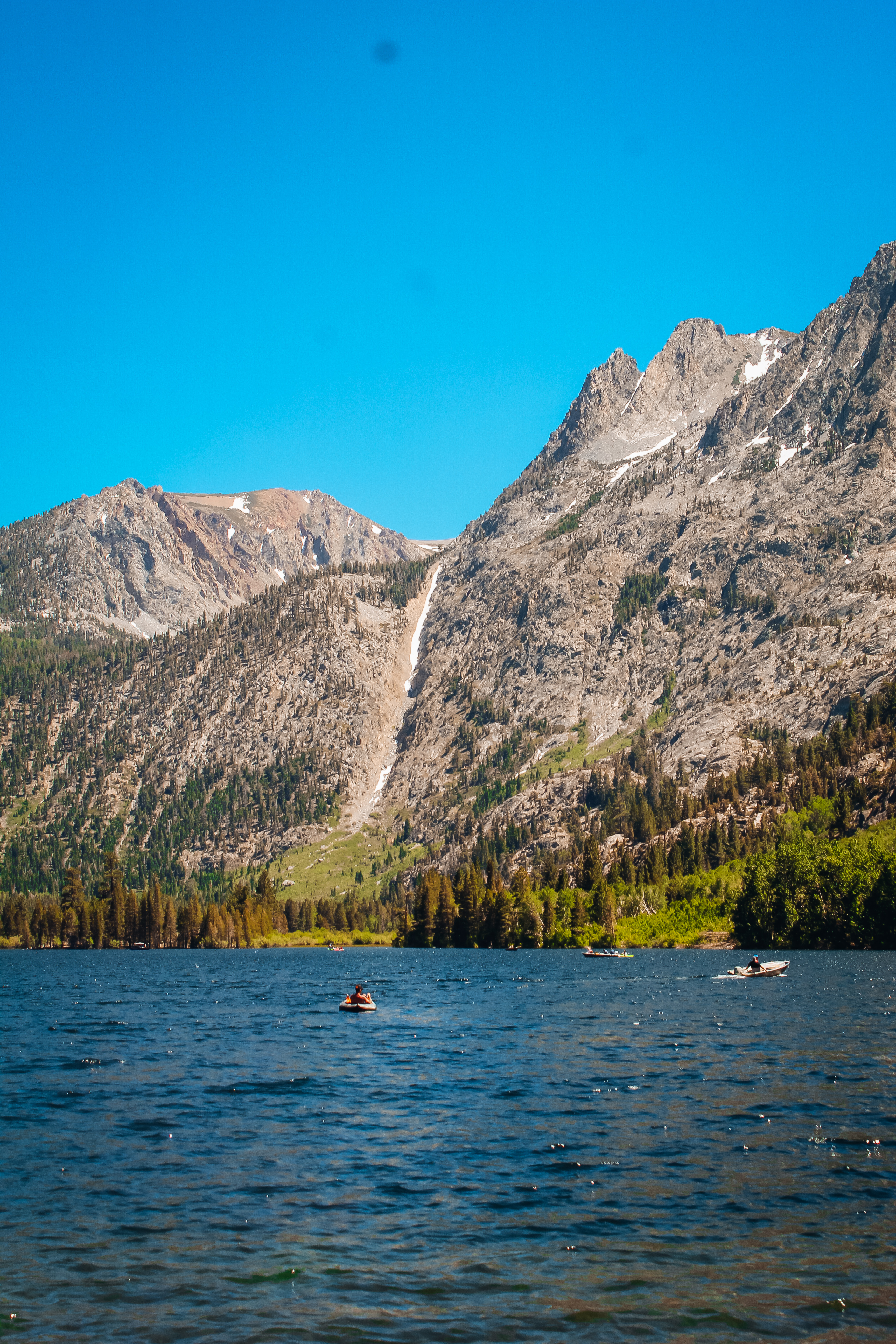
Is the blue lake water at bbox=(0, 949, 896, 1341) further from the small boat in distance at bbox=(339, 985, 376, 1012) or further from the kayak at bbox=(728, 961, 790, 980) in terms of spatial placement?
the kayak at bbox=(728, 961, 790, 980)

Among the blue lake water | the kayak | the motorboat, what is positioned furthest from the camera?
the kayak

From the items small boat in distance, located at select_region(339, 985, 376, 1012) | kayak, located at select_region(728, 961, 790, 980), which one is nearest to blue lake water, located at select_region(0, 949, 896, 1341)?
small boat in distance, located at select_region(339, 985, 376, 1012)

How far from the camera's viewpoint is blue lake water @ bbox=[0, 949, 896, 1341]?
22750 millimetres

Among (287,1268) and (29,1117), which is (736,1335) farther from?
(29,1117)

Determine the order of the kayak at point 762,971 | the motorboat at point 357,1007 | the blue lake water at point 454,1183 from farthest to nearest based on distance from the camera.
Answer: the kayak at point 762,971
the motorboat at point 357,1007
the blue lake water at point 454,1183

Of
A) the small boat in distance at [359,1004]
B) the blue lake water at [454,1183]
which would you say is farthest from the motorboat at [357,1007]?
the blue lake water at [454,1183]

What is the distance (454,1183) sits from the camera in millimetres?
33031

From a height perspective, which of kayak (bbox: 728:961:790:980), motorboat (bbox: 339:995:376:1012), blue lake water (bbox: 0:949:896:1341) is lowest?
kayak (bbox: 728:961:790:980)

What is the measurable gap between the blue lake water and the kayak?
44.1 m

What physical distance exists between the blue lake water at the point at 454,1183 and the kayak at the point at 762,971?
44147mm

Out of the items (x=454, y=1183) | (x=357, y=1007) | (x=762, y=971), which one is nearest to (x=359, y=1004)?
(x=357, y=1007)

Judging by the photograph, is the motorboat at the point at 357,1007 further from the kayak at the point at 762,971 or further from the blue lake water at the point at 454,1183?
the kayak at the point at 762,971

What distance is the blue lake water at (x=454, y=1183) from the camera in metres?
22.8

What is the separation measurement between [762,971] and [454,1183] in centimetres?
9166
